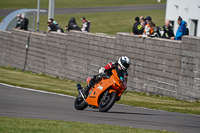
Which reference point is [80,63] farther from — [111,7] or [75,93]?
[111,7]

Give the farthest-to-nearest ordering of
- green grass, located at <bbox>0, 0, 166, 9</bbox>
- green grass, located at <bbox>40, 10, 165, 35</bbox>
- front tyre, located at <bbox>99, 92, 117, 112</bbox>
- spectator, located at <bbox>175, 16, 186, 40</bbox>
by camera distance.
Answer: green grass, located at <bbox>0, 0, 166, 9</bbox>
green grass, located at <bbox>40, 10, 165, 35</bbox>
spectator, located at <bbox>175, 16, 186, 40</bbox>
front tyre, located at <bbox>99, 92, 117, 112</bbox>

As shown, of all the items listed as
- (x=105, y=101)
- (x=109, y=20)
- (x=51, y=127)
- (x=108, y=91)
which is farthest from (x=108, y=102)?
(x=109, y=20)

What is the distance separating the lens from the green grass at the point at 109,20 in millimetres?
41062

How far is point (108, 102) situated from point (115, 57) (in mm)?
8461

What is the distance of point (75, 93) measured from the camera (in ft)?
52.6

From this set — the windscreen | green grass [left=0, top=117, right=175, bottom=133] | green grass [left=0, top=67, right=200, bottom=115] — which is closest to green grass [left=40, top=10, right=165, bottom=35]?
green grass [left=0, top=67, right=200, bottom=115]

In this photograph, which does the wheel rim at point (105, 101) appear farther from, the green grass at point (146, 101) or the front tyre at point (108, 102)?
the green grass at point (146, 101)

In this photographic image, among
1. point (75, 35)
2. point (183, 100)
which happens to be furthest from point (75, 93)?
point (75, 35)

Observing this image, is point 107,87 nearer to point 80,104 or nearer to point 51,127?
point 80,104

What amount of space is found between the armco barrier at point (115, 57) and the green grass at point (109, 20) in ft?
51.7

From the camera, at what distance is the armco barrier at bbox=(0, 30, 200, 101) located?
601 inches

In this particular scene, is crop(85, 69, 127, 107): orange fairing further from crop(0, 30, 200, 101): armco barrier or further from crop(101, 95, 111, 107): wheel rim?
crop(0, 30, 200, 101): armco barrier

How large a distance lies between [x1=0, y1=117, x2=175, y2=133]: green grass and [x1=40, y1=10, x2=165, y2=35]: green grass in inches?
1236

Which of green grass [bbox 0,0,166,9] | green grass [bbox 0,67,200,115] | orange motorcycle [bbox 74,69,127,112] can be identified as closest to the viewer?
orange motorcycle [bbox 74,69,127,112]
